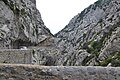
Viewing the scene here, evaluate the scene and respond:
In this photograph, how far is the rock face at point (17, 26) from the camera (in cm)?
3070

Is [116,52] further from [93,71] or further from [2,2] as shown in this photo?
[93,71]

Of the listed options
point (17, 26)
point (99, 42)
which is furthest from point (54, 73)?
point (99, 42)

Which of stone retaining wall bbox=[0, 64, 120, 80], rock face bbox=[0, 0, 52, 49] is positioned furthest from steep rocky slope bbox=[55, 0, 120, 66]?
stone retaining wall bbox=[0, 64, 120, 80]

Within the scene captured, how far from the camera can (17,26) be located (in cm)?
3412

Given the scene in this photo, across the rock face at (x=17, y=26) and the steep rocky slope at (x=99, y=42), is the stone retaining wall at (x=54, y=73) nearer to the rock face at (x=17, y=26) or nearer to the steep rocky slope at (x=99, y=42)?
the rock face at (x=17, y=26)

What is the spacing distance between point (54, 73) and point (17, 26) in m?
27.9

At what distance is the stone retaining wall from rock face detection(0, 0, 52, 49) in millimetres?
22168

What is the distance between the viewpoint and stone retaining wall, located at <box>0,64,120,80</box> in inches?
261

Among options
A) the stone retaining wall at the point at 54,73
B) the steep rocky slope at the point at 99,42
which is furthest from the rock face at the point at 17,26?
the stone retaining wall at the point at 54,73

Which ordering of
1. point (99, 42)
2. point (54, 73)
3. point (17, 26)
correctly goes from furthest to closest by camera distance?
point (99, 42)
point (17, 26)
point (54, 73)

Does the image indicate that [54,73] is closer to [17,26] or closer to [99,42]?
[17,26]

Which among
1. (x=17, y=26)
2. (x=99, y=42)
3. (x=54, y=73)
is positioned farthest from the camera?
(x=99, y=42)

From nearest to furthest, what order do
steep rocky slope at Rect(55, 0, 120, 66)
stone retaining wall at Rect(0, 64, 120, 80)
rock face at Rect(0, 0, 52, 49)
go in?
stone retaining wall at Rect(0, 64, 120, 80), rock face at Rect(0, 0, 52, 49), steep rocky slope at Rect(55, 0, 120, 66)

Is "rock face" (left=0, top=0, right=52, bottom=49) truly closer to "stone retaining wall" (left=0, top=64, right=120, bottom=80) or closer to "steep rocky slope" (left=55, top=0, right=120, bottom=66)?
"steep rocky slope" (left=55, top=0, right=120, bottom=66)
